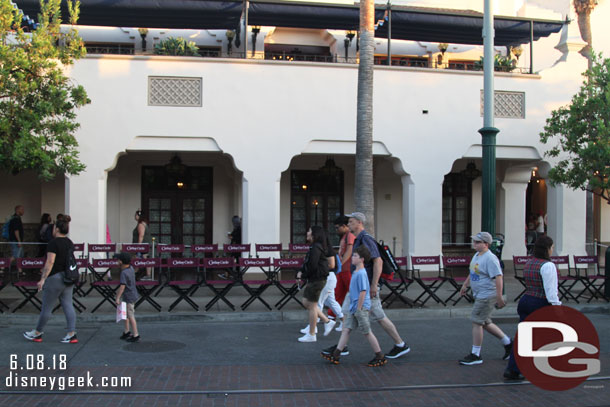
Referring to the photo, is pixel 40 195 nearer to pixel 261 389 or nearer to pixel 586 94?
pixel 261 389

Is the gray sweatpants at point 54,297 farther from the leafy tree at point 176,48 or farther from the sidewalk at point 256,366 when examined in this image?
the leafy tree at point 176,48

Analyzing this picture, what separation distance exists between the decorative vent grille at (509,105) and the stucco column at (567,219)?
2324 mm

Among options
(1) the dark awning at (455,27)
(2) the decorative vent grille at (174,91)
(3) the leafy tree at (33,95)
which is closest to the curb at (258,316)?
(3) the leafy tree at (33,95)

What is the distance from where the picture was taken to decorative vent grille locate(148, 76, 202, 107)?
48.3ft

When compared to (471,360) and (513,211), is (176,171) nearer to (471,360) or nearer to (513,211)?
(513,211)

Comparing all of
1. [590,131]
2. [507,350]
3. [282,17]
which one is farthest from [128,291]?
[590,131]

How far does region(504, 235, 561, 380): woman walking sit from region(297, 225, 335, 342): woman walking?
3012 millimetres

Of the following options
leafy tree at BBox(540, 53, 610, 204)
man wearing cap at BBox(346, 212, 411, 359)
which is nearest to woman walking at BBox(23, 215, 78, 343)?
man wearing cap at BBox(346, 212, 411, 359)

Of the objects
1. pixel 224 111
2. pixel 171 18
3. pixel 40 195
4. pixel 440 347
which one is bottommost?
pixel 440 347

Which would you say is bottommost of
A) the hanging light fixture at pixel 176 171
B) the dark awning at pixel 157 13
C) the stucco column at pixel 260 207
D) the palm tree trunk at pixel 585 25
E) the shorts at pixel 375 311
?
the shorts at pixel 375 311

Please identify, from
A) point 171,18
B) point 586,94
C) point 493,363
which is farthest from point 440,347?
point 171,18

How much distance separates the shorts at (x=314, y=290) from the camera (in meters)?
8.59

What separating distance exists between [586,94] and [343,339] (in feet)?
35.1

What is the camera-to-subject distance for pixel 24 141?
11141 mm
